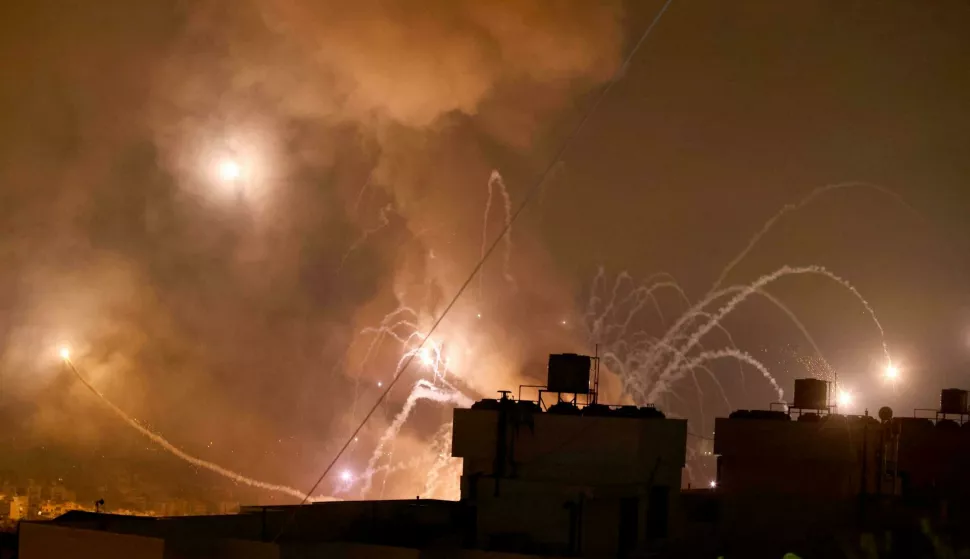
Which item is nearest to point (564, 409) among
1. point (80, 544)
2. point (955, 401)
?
point (80, 544)

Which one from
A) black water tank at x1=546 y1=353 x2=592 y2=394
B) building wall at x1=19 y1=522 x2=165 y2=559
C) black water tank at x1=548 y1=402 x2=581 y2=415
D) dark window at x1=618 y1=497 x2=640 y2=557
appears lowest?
building wall at x1=19 y1=522 x2=165 y2=559

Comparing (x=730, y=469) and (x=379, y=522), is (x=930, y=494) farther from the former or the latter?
(x=379, y=522)

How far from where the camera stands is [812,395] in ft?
133

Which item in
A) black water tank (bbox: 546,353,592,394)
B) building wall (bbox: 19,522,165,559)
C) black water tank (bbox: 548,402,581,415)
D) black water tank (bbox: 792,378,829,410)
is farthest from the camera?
black water tank (bbox: 792,378,829,410)

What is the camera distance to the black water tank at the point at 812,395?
40.4 meters

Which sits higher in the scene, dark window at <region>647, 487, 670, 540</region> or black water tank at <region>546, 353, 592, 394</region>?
black water tank at <region>546, 353, 592, 394</region>

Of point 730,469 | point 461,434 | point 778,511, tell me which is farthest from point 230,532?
point 730,469

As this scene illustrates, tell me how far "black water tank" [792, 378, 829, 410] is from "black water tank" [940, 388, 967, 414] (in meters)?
11.1

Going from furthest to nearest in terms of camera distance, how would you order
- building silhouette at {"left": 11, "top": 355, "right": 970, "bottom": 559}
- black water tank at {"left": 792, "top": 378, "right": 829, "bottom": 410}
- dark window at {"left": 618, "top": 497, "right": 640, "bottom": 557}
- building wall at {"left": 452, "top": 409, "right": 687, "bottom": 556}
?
black water tank at {"left": 792, "top": 378, "right": 829, "bottom": 410}
dark window at {"left": 618, "top": 497, "right": 640, "bottom": 557}
building wall at {"left": 452, "top": 409, "right": 687, "bottom": 556}
building silhouette at {"left": 11, "top": 355, "right": 970, "bottom": 559}

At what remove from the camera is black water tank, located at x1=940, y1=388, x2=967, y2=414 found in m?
47.9

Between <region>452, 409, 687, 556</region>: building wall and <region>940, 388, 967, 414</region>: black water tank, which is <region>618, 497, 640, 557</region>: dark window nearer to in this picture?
<region>452, 409, 687, 556</region>: building wall

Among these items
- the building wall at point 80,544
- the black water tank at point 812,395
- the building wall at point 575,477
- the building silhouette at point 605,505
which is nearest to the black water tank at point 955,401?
the building silhouette at point 605,505

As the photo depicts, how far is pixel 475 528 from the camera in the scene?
94.1 feet

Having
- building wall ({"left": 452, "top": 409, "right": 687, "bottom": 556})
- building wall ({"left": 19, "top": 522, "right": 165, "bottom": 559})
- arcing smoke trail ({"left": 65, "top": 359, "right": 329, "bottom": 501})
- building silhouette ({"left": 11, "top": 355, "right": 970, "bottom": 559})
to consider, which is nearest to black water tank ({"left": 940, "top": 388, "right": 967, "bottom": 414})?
building silhouette ({"left": 11, "top": 355, "right": 970, "bottom": 559})
